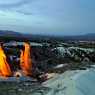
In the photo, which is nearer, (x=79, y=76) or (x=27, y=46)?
(x=79, y=76)

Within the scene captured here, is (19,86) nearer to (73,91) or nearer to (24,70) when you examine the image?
(73,91)

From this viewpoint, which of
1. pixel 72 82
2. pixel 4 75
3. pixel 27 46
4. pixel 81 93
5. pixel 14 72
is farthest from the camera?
pixel 27 46

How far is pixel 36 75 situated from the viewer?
69.3 feet

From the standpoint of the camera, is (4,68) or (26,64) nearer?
(4,68)

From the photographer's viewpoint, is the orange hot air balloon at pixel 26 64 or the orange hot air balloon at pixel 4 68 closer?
the orange hot air balloon at pixel 4 68

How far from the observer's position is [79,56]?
39.6 meters

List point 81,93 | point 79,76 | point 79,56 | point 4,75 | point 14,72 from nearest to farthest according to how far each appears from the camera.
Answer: point 81,93
point 79,76
point 4,75
point 14,72
point 79,56

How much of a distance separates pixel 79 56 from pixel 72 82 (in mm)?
24350

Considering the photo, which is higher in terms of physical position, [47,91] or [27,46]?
[27,46]

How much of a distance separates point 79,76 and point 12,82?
12.5 ft

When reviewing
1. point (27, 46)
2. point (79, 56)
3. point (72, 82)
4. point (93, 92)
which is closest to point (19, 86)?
point (72, 82)

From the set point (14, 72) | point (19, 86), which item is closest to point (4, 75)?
point (14, 72)

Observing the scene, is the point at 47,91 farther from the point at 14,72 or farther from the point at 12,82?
the point at 14,72

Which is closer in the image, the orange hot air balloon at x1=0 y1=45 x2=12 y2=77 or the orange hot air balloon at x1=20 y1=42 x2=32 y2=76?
the orange hot air balloon at x1=0 y1=45 x2=12 y2=77
